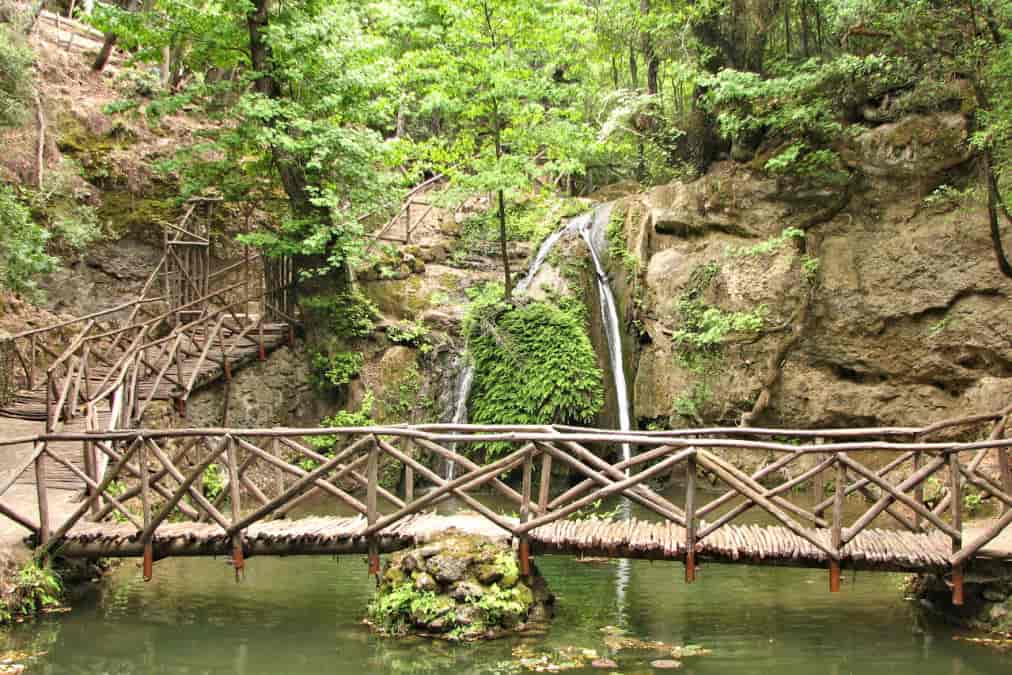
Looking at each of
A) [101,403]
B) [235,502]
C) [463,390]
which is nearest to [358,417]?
[463,390]

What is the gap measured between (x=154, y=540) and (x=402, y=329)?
26.7 ft

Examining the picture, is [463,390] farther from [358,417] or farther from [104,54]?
[104,54]

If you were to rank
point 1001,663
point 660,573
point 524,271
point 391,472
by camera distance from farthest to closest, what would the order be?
point 524,271 → point 391,472 → point 660,573 → point 1001,663

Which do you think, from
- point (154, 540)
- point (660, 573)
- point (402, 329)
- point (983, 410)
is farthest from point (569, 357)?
point (154, 540)

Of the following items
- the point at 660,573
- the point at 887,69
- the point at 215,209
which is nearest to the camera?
the point at 660,573

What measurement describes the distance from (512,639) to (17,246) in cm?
1089

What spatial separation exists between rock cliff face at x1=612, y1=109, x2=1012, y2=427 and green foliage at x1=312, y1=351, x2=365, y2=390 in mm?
5405

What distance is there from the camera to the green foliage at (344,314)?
613 inches

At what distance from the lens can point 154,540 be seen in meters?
7.84

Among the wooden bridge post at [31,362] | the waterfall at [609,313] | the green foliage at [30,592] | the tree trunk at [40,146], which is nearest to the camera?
the green foliage at [30,592]

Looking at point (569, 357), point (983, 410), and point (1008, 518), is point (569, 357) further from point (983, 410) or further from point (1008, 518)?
point (1008, 518)

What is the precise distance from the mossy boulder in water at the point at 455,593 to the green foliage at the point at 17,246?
9.72 metres

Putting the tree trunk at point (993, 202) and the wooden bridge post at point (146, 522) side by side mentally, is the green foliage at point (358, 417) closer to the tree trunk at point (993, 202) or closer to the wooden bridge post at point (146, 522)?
the wooden bridge post at point (146, 522)

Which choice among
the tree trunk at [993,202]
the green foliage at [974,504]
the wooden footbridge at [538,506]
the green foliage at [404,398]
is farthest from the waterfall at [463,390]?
the tree trunk at [993,202]
